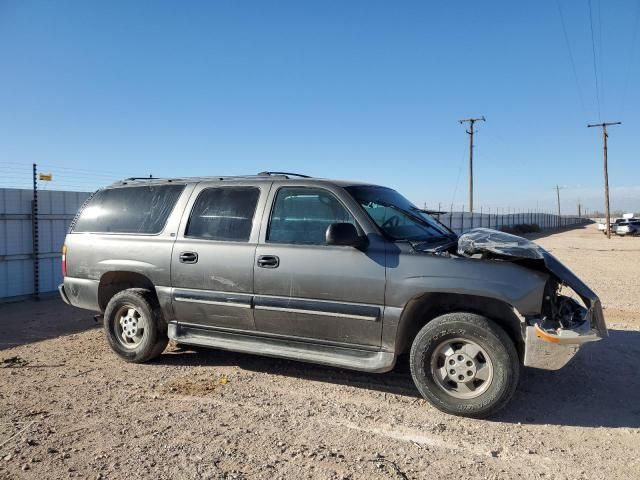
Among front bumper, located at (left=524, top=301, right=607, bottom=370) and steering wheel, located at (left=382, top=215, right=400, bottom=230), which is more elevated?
steering wheel, located at (left=382, top=215, right=400, bottom=230)

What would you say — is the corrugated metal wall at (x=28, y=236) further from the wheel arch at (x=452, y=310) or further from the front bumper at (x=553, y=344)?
the front bumper at (x=553, y=344)

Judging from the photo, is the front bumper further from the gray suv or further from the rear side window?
the rear side window

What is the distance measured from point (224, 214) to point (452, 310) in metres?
2.38

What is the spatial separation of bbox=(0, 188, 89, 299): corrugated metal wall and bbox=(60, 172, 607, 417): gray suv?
3.99 m

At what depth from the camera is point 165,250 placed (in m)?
5.28

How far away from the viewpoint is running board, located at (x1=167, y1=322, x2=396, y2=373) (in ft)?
14.3

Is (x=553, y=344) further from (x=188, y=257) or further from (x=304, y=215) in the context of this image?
(x=188, y=257)

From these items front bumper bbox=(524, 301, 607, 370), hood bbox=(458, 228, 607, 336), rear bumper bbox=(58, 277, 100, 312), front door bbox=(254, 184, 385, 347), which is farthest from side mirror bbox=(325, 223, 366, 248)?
rear bumper bbox=(58, 277, 100, 312)

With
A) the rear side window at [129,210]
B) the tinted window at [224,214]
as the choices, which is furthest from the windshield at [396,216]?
the rear side window at [129,210]

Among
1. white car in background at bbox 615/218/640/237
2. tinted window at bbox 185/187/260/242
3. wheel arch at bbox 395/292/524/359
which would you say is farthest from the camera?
white car in background at bbox 615/218/640/237

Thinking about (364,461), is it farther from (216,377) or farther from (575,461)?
(216,377)

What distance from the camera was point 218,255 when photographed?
4988 mm

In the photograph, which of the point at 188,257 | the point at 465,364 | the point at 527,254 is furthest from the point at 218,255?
the point at 527,254

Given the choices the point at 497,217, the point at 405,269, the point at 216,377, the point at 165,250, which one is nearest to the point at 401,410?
the point at 405,269
